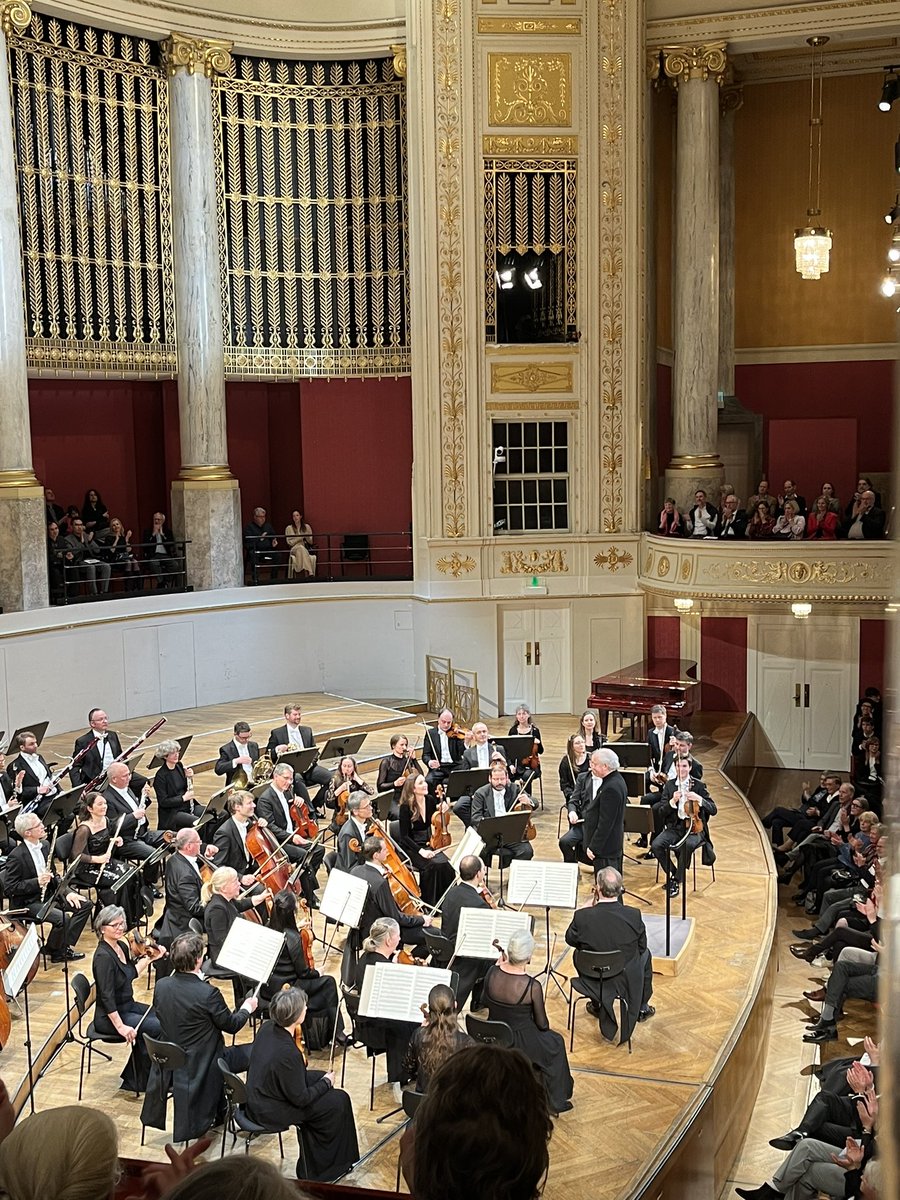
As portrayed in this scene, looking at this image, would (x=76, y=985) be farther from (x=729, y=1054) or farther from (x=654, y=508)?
(x=654, y=508)

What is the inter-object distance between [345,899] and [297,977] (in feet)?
1.86

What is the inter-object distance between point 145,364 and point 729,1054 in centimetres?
1373

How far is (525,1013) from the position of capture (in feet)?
25.9

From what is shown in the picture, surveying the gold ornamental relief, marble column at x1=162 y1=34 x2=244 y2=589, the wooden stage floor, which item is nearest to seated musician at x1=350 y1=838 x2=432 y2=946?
the wooden stage floor

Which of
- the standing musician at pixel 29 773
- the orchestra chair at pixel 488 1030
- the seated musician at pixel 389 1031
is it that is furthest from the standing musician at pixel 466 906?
the standing musician at pixel 29 773

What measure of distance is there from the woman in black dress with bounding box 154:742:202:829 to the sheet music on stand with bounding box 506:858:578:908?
3.96 meters

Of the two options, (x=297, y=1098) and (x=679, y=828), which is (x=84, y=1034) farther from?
(x=679, y=828)

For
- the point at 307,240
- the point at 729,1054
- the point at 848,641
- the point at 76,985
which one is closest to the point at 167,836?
the point at 76,985

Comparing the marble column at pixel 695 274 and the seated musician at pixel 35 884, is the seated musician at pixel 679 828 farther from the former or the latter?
the marble column at pixel 695 274

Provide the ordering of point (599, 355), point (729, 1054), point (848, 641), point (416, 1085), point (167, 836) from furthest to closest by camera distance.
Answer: point (599, 355), point (848, 641), point (167, 836), point (729, 1054), point (416, 1085)

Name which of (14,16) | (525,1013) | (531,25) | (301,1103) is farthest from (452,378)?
(301,1103)

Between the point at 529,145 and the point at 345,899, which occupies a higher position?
the point at 529,145

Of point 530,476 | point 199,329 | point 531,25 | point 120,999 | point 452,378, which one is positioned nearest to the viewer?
point 120,999

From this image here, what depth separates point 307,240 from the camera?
2020cm
